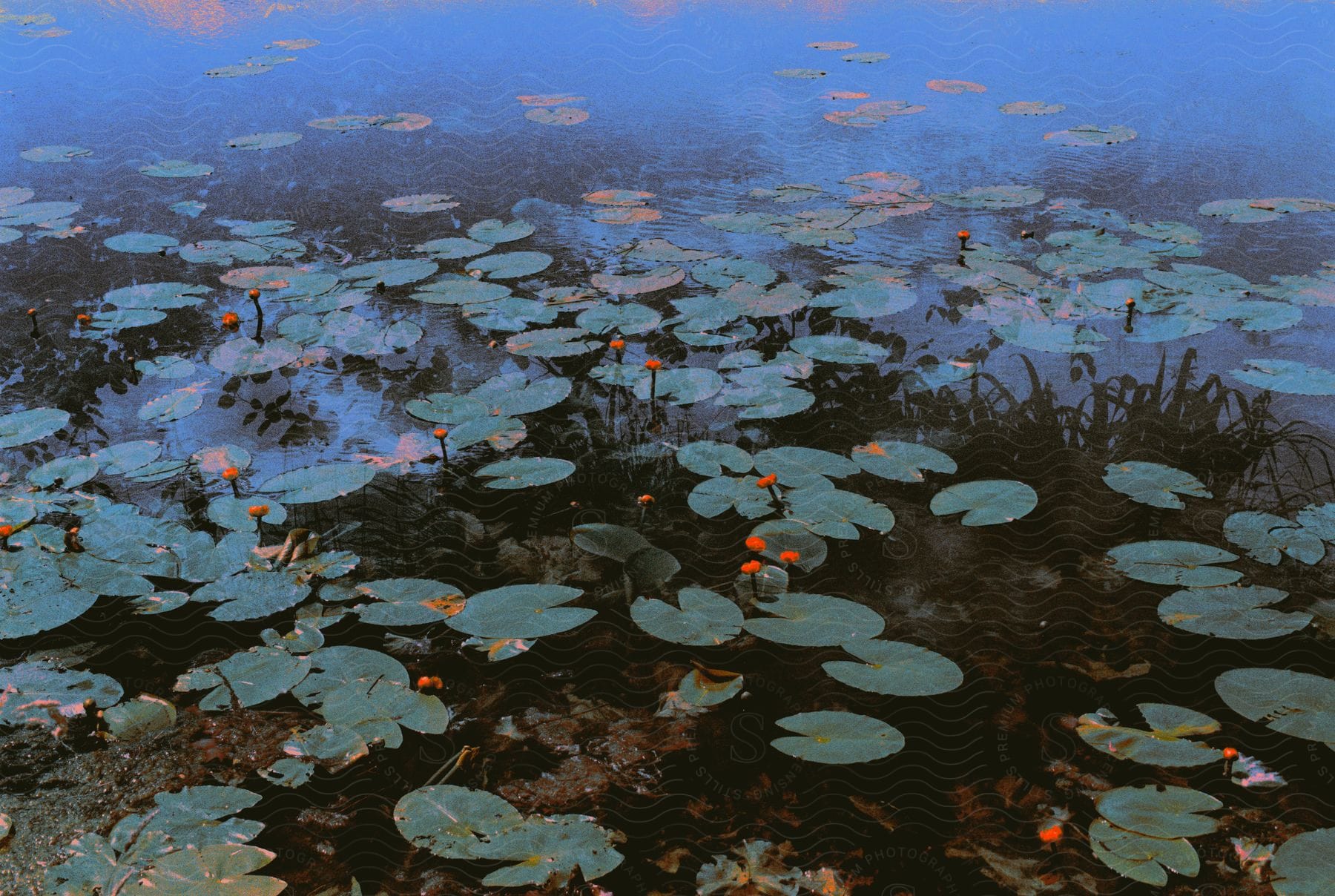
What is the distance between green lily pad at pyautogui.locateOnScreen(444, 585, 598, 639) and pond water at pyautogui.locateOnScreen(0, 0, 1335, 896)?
1 centimetres

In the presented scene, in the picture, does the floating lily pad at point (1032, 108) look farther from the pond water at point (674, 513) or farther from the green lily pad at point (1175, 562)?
the green lily pad at point (1175, 562)

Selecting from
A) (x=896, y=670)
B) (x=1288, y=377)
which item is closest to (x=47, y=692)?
(x=896, y=670)

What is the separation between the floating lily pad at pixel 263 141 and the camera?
A: 4.97 m

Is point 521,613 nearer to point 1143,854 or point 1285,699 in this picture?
point 1143,854

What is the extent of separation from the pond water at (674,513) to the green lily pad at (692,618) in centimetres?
1

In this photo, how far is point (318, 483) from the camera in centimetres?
241

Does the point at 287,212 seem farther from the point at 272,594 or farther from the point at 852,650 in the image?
the point at 852,650

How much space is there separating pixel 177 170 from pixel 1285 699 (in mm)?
4920

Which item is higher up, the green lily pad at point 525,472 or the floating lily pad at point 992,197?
the floating lily pad at point 992,197

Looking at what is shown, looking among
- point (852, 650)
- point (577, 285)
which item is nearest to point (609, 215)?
point (577, 285)

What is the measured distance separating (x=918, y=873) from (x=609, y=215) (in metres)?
3.09

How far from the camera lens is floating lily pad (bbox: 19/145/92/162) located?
485cm

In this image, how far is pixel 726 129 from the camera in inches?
204

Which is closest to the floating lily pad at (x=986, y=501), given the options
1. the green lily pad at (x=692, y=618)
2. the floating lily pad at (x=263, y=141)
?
the green lily pad at (x=692, y=618)
